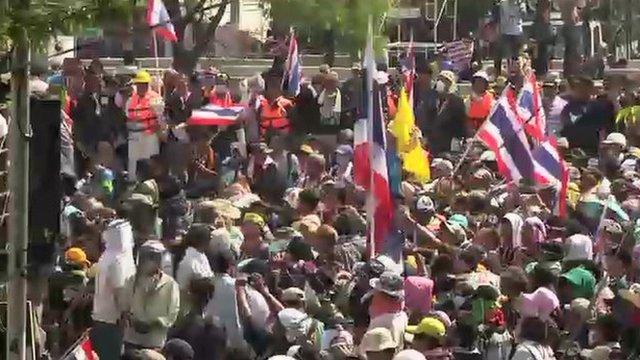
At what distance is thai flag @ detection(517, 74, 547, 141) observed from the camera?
1794cm

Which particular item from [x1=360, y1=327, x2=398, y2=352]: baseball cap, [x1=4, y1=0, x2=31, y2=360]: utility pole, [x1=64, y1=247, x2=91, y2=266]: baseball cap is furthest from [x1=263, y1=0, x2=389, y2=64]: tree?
[x1=64, y1=247, x2=91, y2=266]: baseball cap

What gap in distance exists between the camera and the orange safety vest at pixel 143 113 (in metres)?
22.3

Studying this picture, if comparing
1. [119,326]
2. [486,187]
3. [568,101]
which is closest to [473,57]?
[568,101]

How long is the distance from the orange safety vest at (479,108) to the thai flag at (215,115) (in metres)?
2.73

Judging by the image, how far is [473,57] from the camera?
96.3 feet

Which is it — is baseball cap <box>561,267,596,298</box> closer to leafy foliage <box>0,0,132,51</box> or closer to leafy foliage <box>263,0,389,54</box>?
leafy foliage <box>263,0,389,54</box>

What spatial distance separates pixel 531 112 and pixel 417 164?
4.75 ft

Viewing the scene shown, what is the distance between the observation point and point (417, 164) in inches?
755

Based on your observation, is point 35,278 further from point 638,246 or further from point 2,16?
point 638,246

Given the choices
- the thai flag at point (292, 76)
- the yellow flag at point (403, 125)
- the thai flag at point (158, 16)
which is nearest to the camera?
the thai flag at point (158, 16)

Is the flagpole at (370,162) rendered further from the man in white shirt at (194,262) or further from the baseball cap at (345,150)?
the baseball cap at (345,150)

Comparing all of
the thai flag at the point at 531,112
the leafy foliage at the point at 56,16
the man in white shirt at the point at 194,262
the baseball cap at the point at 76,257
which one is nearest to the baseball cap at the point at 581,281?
the man in white shirt at the point at 194,262

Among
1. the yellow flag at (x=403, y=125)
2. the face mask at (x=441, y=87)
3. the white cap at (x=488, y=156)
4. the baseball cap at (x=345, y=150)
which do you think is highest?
the yellow flag at (x=403, y=125)


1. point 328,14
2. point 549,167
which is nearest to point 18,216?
point 328,14
